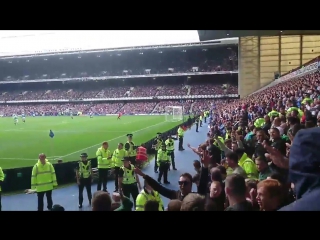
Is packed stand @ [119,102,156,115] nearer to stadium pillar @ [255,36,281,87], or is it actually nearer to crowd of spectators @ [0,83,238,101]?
crowd of spectators @ [0,83,238,101]

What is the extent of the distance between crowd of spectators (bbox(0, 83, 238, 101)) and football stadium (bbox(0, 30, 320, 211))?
0.38ft

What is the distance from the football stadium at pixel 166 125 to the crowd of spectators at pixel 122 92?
12cm

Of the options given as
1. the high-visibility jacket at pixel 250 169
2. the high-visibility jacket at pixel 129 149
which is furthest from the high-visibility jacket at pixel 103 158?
the high-visibility jacket at pixel 250 169

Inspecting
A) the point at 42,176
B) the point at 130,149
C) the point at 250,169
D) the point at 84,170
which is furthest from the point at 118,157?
the point at 250,169

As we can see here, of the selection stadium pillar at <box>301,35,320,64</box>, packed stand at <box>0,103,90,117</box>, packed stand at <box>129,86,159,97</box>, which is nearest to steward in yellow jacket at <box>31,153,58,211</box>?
stadium pillar at <box>301,35,320,64</box>

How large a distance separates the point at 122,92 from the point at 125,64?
→ 5524 millimetres

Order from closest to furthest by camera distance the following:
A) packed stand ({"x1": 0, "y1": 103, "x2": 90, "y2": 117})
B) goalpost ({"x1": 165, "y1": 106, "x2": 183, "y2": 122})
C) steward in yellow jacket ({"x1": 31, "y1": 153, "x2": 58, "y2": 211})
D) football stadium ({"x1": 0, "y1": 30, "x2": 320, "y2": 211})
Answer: football stadium ({"x1": 0, "y1": 30, "x2": 320, "y2": 211})
steward in yellow jacket ({"x1": 31, "y1": 153, "x2": 58, "y2": 211})
goalpost ({"x1": 165, "y1": 106, "x2": 183, "y2": 122})
packed stand ({"x1": 0, "y1": 103, "x2": 90, "y2": 117})

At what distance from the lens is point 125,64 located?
2486 centimetres

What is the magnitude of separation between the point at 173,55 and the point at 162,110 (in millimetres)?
5896

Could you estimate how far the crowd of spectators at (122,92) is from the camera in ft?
87.2

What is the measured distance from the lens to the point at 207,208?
7.18ft

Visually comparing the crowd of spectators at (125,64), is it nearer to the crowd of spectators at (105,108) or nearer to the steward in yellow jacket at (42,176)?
the crowd of spectators at (105,108)

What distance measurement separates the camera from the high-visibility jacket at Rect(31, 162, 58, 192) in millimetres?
5805
